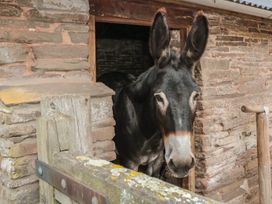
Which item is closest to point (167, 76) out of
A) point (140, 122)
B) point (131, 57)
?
point (140, 122)

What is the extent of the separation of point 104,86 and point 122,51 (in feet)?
18.8

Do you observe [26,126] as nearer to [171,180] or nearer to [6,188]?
[6,188]

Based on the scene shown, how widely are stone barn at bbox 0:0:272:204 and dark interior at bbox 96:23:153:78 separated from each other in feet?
0.80

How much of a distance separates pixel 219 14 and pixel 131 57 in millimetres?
4105

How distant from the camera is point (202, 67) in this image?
3.91 meters

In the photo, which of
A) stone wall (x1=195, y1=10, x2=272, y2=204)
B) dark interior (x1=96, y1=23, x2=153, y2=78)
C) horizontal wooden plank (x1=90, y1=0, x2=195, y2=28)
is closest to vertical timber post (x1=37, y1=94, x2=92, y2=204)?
horizontal wooden plank (x1=90, y1=0, x2=195, y2=28)

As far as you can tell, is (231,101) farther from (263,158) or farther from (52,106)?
(52,106)

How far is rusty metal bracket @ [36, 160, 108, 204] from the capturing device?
1.13m

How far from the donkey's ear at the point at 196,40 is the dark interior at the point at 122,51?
4.38 metres

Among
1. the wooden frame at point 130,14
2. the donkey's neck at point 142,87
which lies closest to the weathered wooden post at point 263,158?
the wooden frame at point 130,14

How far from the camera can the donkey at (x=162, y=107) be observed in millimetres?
2412

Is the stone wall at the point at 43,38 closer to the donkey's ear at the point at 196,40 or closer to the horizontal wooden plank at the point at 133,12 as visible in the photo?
the horizontal wooden plank at the point at 133,12

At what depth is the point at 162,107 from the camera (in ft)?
8.32

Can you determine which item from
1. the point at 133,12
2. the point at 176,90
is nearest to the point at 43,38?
the point at 176,90
